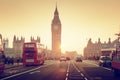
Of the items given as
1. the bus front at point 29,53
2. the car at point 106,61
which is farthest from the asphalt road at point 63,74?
the bus front at point 29,53

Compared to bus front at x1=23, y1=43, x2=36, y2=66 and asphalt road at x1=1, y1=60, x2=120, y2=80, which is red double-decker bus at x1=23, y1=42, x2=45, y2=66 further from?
asphalt road at x1=1, y1=60, x2=120, y2=80

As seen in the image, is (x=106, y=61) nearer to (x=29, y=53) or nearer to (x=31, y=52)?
(x=31, y=52)

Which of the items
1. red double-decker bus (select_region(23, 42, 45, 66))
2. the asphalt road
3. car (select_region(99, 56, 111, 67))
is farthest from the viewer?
car (select_region(99, 56, 111, 67))

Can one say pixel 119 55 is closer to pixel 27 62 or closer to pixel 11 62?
pixel 27 62

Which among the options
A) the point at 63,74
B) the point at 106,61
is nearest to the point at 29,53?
the point at 106,61

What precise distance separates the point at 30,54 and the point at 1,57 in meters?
16.9

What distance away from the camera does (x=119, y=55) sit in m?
26.7

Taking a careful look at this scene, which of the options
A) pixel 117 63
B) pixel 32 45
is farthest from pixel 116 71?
pixel 32 45

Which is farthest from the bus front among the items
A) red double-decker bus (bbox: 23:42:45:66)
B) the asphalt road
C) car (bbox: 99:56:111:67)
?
car (bbox: 99:56:111:67)

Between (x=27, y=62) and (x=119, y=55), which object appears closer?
(x=119, y=55)

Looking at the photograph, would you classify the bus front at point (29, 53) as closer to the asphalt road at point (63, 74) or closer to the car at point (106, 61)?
the asphalt road at point (63, 74)

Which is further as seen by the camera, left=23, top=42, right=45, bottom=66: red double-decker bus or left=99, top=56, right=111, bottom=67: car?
left=99, top=56, right=111, bottom=67: car

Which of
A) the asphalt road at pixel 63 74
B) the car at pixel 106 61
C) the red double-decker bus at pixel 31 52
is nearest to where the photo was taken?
the asphalt road at pixel 63 74

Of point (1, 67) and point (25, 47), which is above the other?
point (25, 47)
